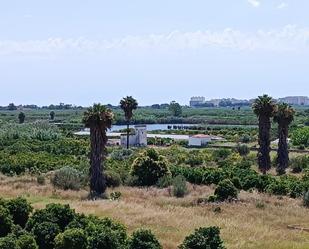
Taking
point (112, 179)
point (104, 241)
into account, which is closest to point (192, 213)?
point (104, 241)

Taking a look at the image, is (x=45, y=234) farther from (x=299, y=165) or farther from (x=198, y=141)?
(x=198, y=141)

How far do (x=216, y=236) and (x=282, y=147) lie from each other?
140 feet

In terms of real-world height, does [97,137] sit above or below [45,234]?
above

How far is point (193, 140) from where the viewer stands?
338 ft

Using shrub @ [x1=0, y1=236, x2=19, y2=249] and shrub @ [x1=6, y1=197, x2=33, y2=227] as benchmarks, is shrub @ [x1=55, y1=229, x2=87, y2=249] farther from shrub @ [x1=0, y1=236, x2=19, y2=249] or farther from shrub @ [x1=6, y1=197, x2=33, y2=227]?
shrub @ [x1=6, y1=197, x2=33, y2=227]

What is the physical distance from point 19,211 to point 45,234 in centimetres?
475

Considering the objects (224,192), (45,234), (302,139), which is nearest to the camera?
(45,234)

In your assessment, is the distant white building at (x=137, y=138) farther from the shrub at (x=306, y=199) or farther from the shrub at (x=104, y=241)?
the shrub at (x=104, y=241)

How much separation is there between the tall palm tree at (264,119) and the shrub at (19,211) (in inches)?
1407

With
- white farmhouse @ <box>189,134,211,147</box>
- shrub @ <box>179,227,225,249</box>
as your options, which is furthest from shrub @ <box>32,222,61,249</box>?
white farmhouse @ <box>189,134,211,147</box>

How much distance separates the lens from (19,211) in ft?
98.7

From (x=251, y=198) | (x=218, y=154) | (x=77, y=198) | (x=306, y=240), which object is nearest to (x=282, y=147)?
(x=218, y=154)

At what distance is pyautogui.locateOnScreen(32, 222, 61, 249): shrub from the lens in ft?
84.5

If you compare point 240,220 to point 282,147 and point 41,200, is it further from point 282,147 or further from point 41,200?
point 282,147
